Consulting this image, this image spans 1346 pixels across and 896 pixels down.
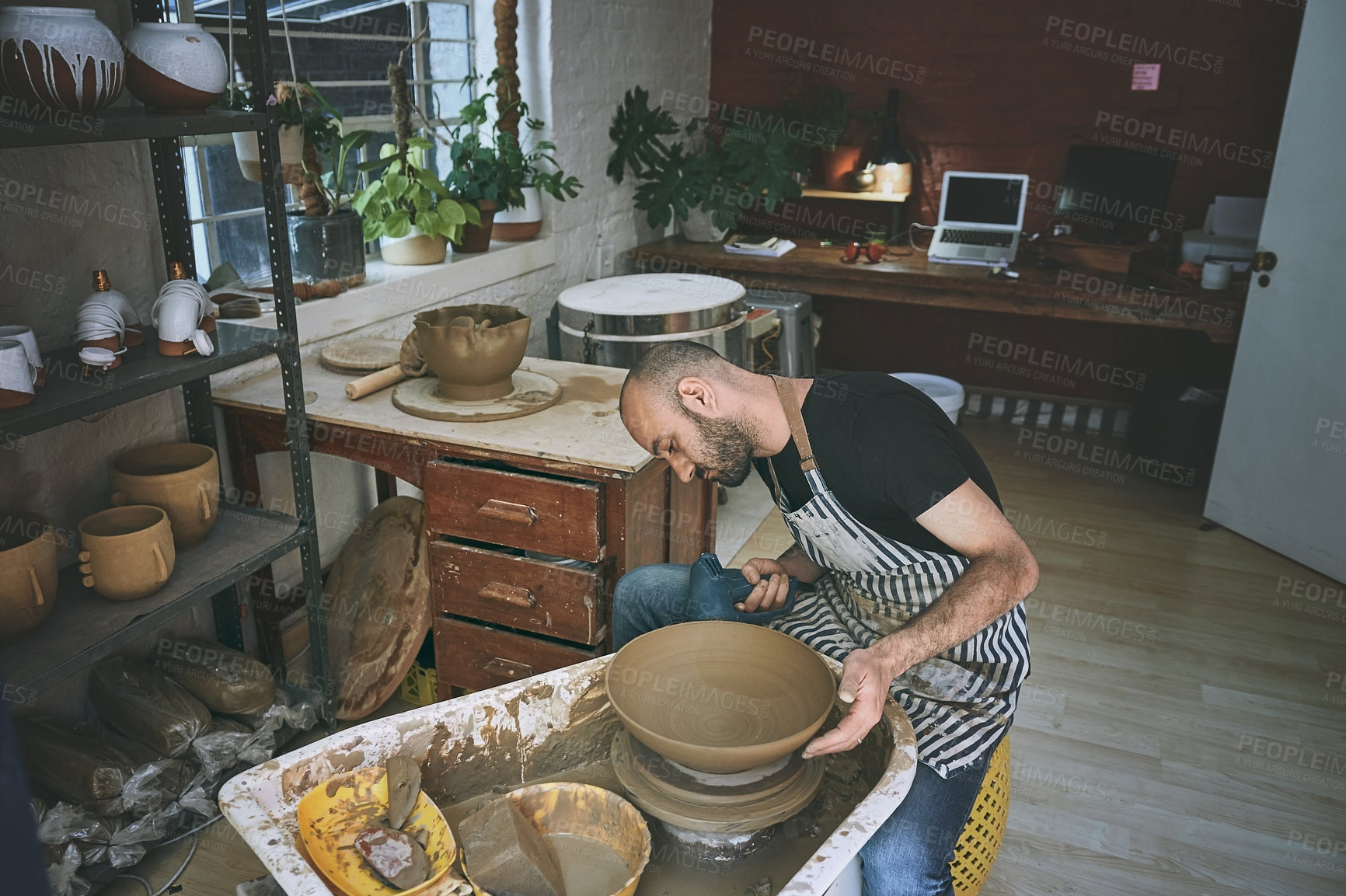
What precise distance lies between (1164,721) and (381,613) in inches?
83.6

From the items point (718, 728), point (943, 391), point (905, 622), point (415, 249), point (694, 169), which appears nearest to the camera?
point (718, 728)

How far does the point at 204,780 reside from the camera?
215cm

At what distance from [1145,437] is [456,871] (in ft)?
12.7

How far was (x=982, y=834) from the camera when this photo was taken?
5.34ft

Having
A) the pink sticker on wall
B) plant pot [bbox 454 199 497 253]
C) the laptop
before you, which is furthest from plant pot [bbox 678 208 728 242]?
the pink sticker on wall

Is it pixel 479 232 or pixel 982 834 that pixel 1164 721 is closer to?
pixel 982 834

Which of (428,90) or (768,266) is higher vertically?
(428,90)

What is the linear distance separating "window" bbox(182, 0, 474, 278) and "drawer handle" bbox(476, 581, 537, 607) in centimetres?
118

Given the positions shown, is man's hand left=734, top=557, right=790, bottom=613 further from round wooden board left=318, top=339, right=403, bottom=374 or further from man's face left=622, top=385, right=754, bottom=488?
round wooden board left=318, top=339, right=403, bottom=374

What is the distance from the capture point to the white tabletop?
2088mm

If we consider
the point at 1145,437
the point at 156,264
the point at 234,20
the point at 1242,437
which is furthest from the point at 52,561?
the point at 1145,437

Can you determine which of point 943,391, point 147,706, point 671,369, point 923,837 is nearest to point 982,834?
point 923,837

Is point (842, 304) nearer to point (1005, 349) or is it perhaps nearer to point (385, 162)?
point (1005, 349)

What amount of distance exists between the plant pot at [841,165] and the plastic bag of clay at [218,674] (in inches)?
146
